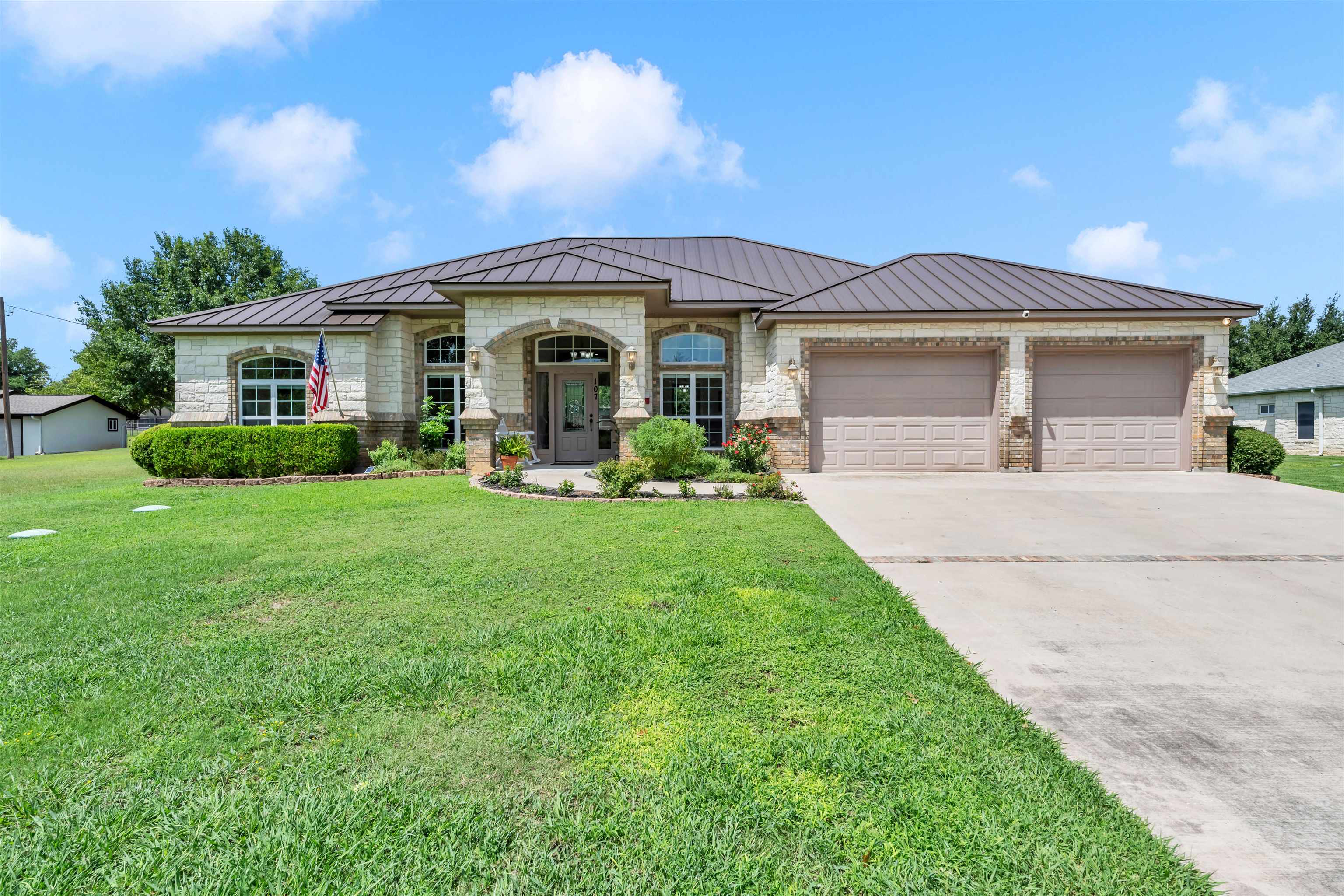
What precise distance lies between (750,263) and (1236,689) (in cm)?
Result: 1603

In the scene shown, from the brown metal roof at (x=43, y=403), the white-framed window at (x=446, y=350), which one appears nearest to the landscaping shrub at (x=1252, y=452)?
the white-framed window at (x=446, y=350)

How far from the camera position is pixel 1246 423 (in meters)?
25.5

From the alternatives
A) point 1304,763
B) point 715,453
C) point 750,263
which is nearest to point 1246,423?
point 750,263

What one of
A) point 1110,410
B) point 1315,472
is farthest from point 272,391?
point 1315,472

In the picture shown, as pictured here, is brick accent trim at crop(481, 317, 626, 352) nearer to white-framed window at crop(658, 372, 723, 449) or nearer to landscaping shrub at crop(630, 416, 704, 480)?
white-framed window at crop(658, 372, 723, 449)

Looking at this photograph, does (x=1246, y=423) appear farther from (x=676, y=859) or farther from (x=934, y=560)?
(x=676, y=859)

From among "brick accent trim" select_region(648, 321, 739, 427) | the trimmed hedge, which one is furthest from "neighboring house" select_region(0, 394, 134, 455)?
"brick accent trim" select_region(648, 321, 739, 427)

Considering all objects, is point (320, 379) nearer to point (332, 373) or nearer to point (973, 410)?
point (332, 373)

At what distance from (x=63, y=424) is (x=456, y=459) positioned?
37.7 m

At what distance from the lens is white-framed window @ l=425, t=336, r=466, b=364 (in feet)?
50.3

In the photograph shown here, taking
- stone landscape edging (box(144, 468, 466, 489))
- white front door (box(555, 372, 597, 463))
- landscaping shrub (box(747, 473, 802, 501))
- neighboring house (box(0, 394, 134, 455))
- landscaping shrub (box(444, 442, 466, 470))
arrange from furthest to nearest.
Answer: neighboring house (box(0, 394, 134, 455))
white front door (box(555, 372, 597, 463))
landscaping shrub (box(444, 442, 466, 470))
stone landscape edging (box(144, 468, 466, 489))
landscaping shrub (box(747, 473, 802, 501))

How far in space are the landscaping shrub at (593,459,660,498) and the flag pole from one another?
310 inches

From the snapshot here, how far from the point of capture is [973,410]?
42.5 ft

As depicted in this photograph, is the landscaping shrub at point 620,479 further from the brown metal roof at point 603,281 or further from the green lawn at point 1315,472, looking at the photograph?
the green lawn at point 1315,472
